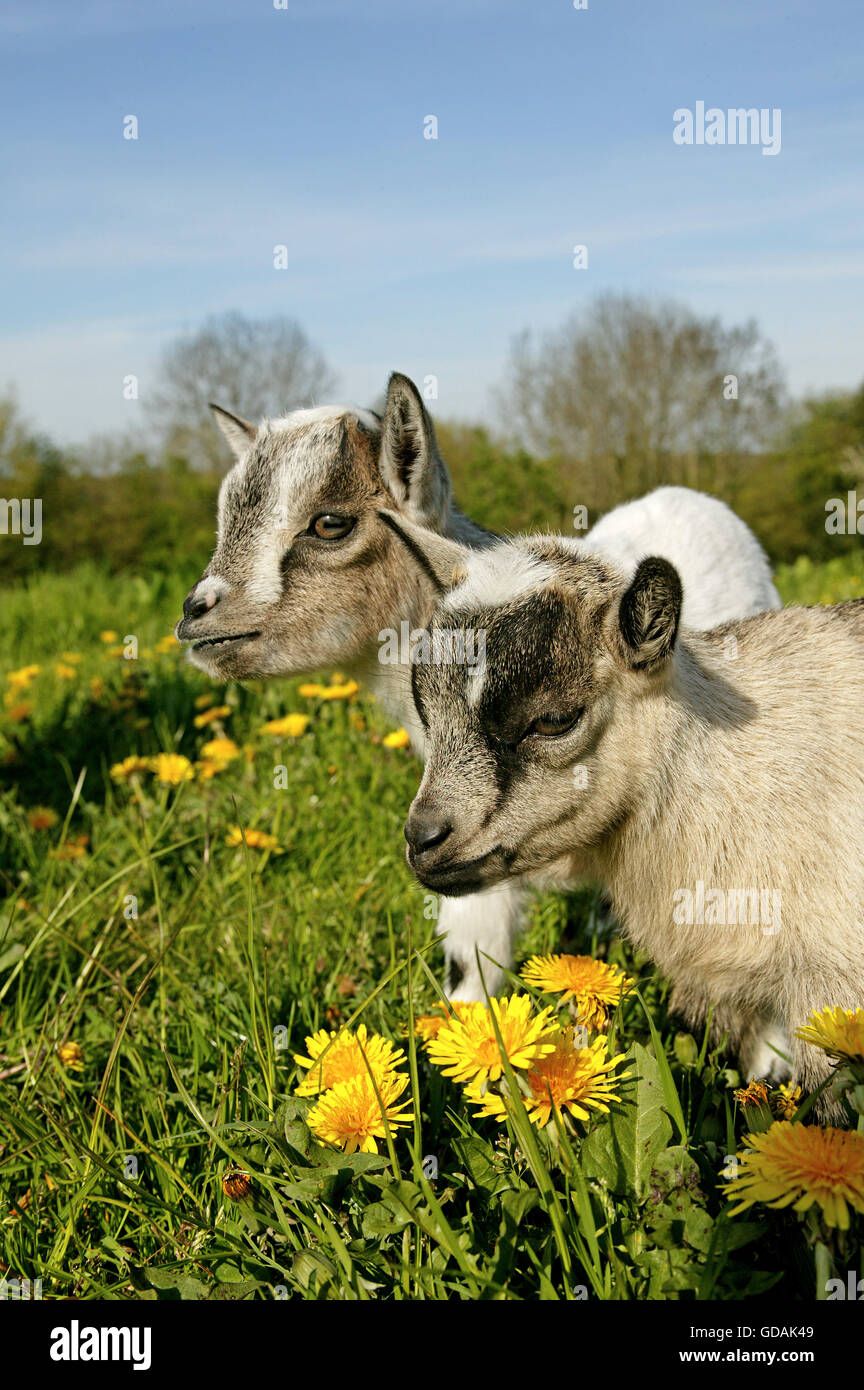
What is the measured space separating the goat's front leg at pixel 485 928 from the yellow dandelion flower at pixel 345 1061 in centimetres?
103

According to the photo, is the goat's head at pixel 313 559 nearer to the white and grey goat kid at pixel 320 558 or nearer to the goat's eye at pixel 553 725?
the white and grey goat kid at pixel 320 558

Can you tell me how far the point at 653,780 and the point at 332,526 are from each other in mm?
1389

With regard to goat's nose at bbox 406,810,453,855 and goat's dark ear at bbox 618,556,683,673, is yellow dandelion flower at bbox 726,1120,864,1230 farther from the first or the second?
goat's dark ear at bbox 618,556,683,673

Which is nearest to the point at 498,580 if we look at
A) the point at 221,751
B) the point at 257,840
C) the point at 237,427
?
the point at 257,840

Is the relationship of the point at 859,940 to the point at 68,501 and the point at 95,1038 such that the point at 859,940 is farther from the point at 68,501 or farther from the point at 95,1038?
the point at 68,501

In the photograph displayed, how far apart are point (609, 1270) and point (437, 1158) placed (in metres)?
0.47

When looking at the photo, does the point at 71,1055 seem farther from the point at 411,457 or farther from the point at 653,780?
the point at 411,457

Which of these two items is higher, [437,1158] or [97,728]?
[97,728]

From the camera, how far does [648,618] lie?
2102 millimetres

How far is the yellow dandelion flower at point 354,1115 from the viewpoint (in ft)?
5.60

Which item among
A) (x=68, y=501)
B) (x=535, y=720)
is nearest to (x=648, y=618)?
(x=535, y=720)

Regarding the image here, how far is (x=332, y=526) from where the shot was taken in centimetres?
315
